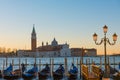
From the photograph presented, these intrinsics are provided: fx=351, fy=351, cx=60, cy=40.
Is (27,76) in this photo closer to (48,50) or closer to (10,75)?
(10,75)

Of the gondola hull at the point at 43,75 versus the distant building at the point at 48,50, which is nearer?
the gondola hull at the point at 43,75

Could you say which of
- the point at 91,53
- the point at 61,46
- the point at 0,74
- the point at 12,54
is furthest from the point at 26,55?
the point at 0,74

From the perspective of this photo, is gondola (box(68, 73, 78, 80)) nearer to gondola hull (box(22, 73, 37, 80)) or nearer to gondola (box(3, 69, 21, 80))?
gondola hull (box(22, 73, 37, 80))

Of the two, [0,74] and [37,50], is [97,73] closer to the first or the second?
[0,74]

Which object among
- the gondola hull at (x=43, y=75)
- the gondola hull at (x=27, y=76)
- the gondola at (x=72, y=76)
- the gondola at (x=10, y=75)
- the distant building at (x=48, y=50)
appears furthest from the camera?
the distant building at (x=48, y=50)

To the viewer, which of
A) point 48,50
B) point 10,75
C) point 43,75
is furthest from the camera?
point 48,50

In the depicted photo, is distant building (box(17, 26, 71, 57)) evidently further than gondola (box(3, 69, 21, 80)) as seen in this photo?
Yes

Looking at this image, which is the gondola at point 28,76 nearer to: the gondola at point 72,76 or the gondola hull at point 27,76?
the gondola hull at point 27,76

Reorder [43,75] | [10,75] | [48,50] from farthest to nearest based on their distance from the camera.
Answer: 1. [48,50]
2. [43,75]
3. [10,75]

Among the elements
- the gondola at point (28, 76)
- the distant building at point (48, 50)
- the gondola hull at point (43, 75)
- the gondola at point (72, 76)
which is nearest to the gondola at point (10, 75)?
the gondola at point (28, 76)

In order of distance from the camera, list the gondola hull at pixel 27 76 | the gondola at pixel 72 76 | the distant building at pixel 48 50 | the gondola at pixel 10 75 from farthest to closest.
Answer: the distant building at pixel 48 50
the gondola at pixel 72 76
the gondola hull at pixel 27 76
the gondola at pixel 10 75

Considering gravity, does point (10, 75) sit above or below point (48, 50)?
below

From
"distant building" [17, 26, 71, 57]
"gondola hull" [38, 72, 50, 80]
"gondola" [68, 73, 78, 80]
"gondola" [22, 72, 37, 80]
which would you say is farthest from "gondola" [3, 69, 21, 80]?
"distant building" [17, 26, 71, 57]

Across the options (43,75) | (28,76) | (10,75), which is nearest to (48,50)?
(43,75)
